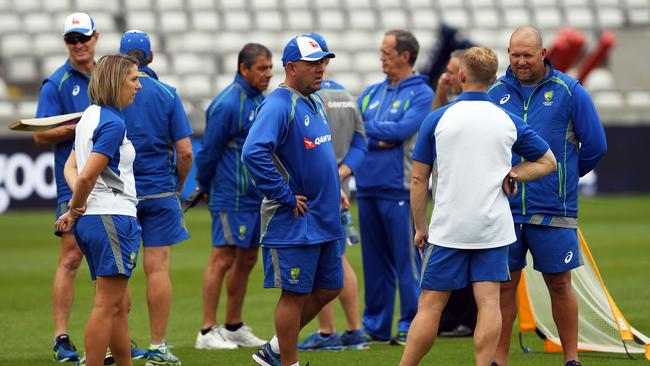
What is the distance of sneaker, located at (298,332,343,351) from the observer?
365 inches

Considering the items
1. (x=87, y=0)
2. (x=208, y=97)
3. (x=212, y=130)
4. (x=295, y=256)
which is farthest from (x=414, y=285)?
(x=87, y=0)

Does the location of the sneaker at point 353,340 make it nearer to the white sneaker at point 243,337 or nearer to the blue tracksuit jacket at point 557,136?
the white sneaker at point 243,337

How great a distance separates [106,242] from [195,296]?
227 inches

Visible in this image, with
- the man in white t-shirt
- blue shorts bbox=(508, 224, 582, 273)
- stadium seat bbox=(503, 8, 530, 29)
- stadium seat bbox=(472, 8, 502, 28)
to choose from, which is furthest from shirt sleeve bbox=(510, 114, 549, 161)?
stadium seat bbox=(503, 8, 530, 29)

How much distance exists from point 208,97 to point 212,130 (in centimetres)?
1396

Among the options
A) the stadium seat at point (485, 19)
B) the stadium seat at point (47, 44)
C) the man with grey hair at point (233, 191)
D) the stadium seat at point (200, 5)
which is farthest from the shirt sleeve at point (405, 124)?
the stadium seat at point (485, 19)

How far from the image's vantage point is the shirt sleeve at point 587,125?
296 inches

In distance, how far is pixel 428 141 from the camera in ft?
22.4

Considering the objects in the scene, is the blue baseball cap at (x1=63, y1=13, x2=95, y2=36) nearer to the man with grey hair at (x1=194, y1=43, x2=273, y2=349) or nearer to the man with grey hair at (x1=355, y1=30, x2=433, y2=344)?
the man with grey hair at (x1=194, y1=43, x2=273, y2=349)

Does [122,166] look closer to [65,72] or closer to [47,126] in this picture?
[47,126]

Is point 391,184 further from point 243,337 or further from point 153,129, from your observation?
point 153,129

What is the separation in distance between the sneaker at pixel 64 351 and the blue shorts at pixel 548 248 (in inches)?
124

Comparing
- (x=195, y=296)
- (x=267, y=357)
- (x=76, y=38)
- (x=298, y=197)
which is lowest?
(x=195, y=296)

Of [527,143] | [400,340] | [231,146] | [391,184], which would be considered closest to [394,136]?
[391,184]
